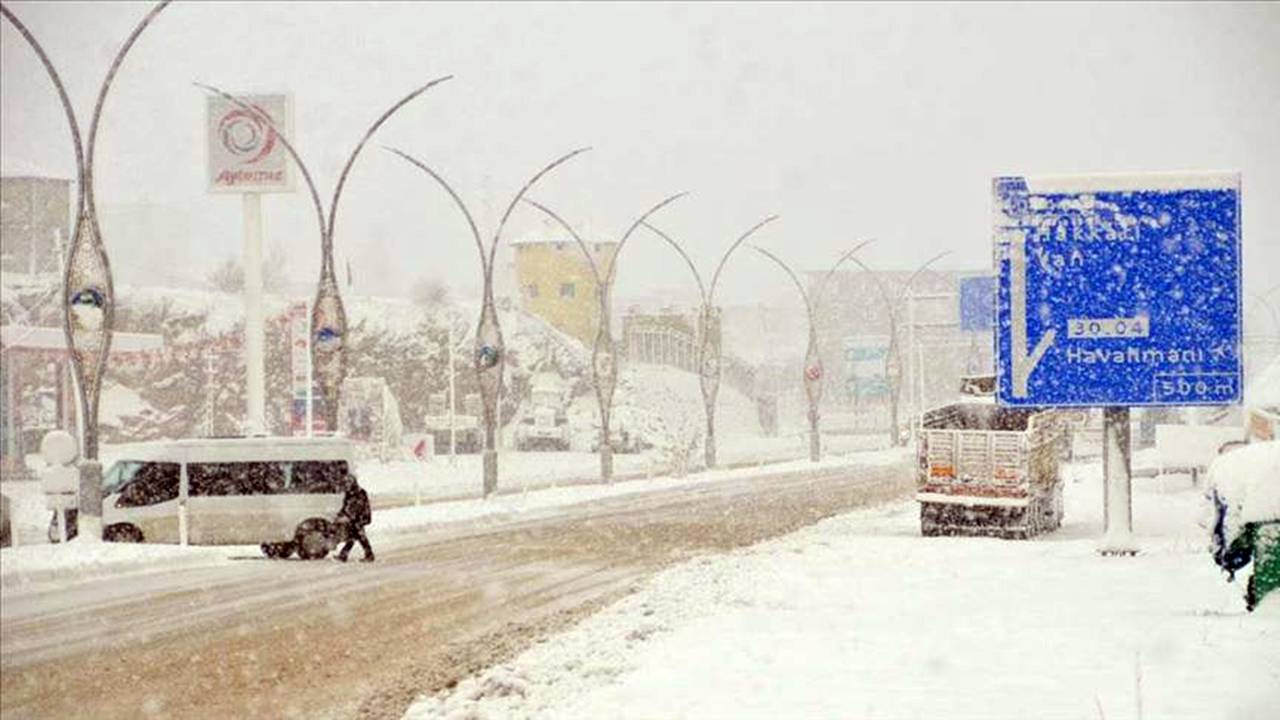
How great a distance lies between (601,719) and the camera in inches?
428

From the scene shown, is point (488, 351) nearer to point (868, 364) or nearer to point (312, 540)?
point (312, 540)

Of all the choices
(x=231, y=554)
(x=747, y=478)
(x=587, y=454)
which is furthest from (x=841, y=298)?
(x=231, y=554)

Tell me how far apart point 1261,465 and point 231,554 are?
656 inches

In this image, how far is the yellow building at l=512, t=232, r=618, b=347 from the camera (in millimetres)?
113250

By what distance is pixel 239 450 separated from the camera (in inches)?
1068

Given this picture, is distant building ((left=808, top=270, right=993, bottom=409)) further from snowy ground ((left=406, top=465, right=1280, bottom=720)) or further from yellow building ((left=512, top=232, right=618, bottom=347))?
snowy ground ((left=406, top=465, right=1280, bottom=720))

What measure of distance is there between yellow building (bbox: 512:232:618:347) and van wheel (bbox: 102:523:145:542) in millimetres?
85342

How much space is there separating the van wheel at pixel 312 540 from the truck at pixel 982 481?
9.88 metres

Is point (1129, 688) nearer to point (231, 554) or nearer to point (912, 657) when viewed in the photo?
point (912, 657)

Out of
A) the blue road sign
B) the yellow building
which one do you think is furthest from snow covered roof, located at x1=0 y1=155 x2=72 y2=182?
the blue road sign

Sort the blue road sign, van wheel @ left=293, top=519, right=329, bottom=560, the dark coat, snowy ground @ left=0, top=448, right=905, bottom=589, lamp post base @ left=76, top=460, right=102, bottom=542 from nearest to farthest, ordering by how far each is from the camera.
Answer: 1. snowy ground @ left=0, top=448, right=905, bottom=589
2. the dark coat
3. lamp post base @ left=76, top=460, right=102, bottom=542
4. van wheel @ left=293, top=519, right=329, bottom=560
5. the blue road sign

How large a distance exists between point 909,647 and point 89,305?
17.1 m

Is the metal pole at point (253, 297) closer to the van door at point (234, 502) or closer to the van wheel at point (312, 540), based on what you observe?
the van door at point (234, 502)

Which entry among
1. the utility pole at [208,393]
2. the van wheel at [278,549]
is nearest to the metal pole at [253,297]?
the utility pole at [208,393]
